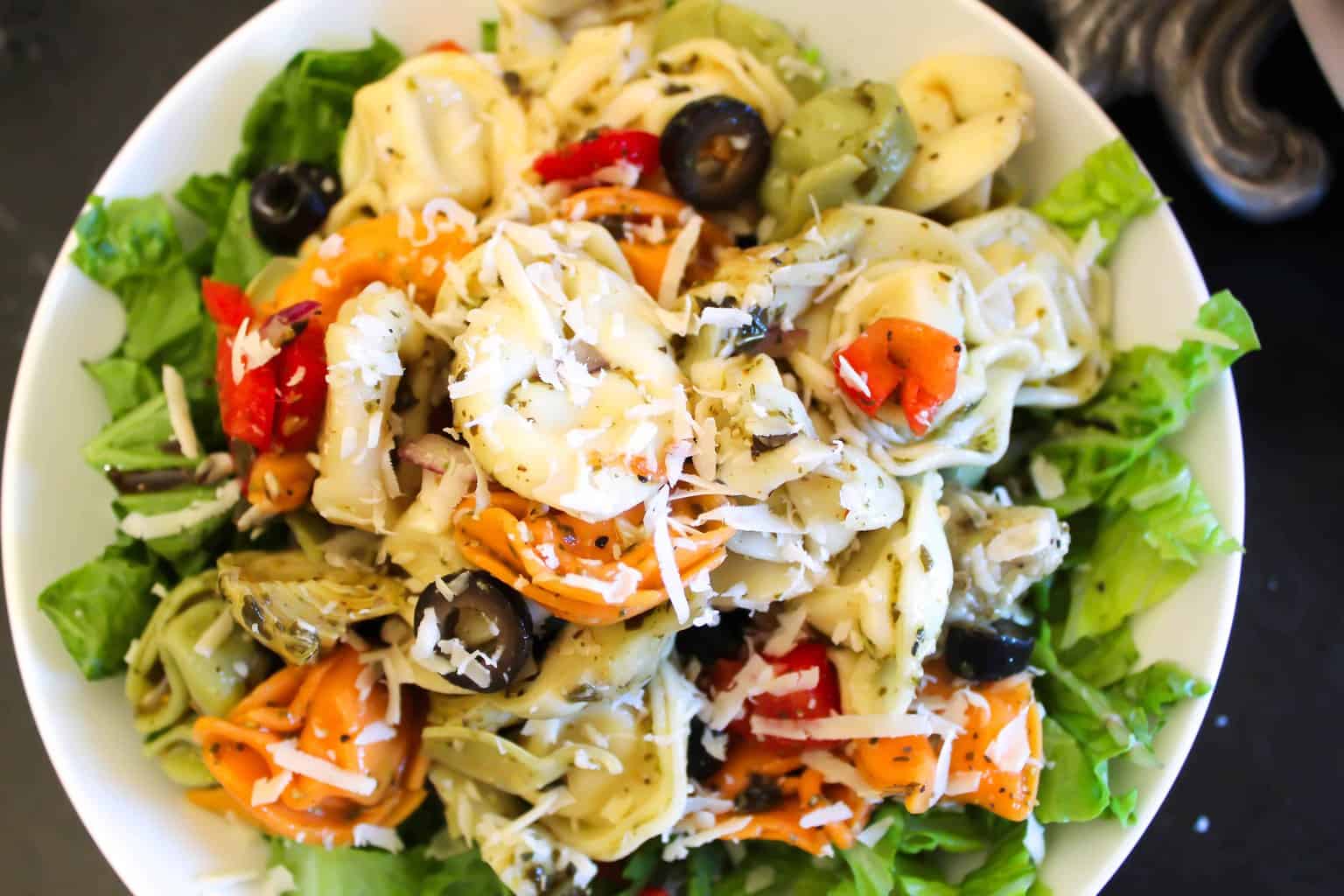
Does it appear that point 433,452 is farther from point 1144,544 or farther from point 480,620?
point 1144,544

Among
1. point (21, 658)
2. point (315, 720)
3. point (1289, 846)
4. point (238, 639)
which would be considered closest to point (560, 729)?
point (315, 720)

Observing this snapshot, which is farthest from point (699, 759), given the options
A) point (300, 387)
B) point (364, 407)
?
point (300, 387)

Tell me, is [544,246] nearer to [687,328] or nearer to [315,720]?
[687,328]

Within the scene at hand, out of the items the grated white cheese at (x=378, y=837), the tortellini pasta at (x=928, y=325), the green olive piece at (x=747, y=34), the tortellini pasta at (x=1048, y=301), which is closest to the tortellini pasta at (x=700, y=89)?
the green olive piece at (x=747, y=34)

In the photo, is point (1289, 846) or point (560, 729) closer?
point (560, 729)

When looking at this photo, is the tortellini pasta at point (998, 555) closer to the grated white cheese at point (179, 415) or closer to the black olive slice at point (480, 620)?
the black olive slice at point (480, 620)

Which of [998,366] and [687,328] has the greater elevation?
[687,328]
